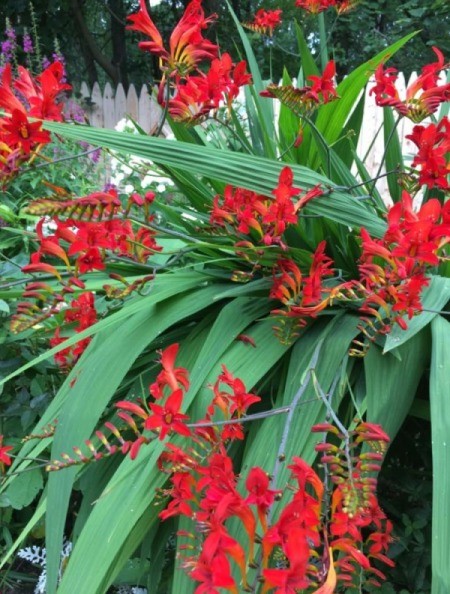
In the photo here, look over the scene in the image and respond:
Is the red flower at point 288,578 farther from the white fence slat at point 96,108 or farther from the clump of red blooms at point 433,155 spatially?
the white fence slat at point 96,108

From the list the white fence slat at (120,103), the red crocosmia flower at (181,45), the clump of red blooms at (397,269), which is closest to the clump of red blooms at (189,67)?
the red crocosmia flower at (181,45)

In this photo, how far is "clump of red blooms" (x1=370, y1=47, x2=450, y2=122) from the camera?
957 mm

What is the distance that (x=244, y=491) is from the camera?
2.50 ft

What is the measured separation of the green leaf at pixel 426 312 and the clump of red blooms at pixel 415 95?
0.81 feet

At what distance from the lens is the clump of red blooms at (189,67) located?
0.93 meters

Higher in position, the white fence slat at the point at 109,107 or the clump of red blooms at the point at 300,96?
the white fence slat at the point at 109,107

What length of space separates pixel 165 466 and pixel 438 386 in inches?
13.4

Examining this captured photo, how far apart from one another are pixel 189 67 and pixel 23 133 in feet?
0.86

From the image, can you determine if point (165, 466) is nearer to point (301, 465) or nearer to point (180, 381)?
point (180, 381)

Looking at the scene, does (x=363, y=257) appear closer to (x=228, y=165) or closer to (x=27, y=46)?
(x=228, y=165)

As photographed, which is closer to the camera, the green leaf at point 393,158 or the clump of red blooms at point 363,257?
the clump of red blooms at point 363,257

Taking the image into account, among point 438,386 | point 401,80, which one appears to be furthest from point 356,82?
point 401,80

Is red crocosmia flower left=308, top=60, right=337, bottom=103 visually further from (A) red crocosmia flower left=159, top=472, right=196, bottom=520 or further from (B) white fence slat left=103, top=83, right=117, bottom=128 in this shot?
(B) white fence slat left=103, top=83, right=117, bottom=128

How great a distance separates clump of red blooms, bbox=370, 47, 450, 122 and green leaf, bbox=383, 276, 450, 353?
9.7 inches
